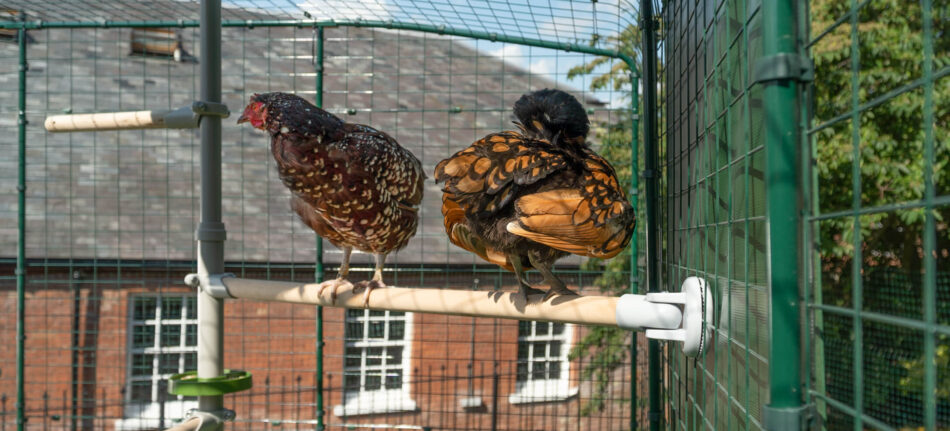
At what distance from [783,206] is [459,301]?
1093 millimetres

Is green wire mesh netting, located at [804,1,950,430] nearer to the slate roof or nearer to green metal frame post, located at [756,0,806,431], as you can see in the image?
green metal frame post, located at [756,0,806,431]

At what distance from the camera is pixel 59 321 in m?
6.14

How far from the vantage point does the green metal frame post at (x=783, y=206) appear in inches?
31.0

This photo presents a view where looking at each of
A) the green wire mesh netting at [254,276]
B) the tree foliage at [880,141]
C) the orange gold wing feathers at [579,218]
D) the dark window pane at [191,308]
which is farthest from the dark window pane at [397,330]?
the orange gold wing feathers at [579,218]

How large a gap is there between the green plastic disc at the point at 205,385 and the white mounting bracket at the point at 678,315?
1404mm

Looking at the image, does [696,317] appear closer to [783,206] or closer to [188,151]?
[783,206]

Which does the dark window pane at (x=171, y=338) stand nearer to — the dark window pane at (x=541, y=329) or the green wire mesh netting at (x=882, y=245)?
the dark window pane at (x=541, y=329)

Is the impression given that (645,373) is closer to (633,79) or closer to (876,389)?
(633,79)

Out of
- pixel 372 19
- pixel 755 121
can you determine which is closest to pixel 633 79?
pixel 372 19

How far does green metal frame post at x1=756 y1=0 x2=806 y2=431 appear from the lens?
0.79m

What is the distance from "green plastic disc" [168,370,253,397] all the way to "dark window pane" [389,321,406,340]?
11.7 feet

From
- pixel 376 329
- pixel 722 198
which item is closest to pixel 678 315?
pixel 722 198

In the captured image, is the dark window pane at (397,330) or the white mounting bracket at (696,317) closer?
the white mounting bracket at (696,317)

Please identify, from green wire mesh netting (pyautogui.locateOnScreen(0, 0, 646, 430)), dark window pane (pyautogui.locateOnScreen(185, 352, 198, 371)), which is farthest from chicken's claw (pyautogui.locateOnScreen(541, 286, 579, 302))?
dark window pane (pyautogui.locateOnScreen(185, 352, 198, 371))
